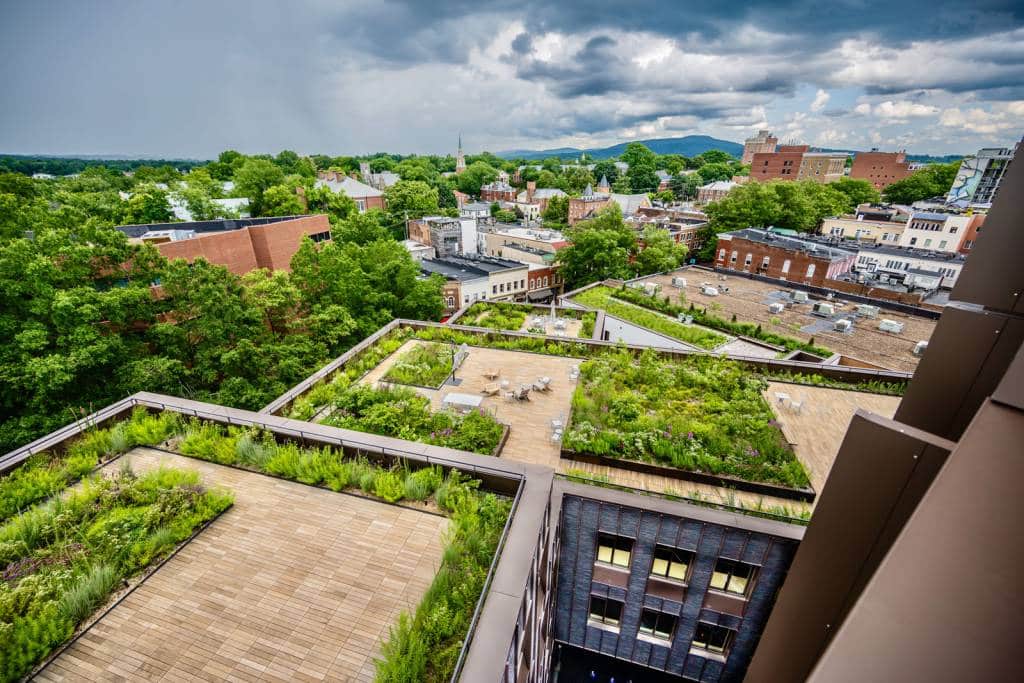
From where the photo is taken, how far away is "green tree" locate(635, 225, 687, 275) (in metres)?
41.7

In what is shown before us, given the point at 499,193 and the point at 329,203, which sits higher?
the point at 329,203

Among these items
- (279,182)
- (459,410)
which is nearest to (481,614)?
(459,410)

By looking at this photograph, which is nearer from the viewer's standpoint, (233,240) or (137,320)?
(137,320)

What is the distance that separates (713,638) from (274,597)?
13.3m

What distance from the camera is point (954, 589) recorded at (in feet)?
8.11

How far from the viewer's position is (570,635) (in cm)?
1460

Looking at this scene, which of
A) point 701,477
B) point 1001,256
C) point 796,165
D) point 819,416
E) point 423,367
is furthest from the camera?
point 796,165

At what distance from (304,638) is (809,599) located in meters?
8.03

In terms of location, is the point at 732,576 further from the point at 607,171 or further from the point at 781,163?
the point at 607,171

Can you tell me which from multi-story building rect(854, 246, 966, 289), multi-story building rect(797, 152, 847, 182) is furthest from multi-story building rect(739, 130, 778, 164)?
multi-story building rect(854, 246, 966, 289)

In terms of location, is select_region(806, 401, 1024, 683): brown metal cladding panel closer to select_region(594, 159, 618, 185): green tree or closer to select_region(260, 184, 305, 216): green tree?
select_region(260, 184, 305, 216): green tree

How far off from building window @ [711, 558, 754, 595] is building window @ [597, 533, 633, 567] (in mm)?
2371

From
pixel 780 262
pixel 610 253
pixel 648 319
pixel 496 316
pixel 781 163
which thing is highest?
pixel 781 163

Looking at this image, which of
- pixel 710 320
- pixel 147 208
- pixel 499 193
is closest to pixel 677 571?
pixel 710 320
